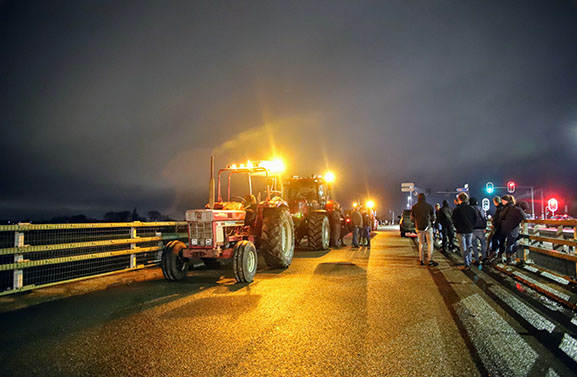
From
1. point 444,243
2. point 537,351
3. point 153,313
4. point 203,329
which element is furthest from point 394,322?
point 444,243

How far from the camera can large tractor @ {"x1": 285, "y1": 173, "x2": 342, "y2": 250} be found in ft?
40.4

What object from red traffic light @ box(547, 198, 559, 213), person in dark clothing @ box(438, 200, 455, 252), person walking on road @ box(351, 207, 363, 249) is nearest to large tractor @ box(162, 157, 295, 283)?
person walking on road @ box(351, 207, 363, 249)

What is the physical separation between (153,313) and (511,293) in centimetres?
586

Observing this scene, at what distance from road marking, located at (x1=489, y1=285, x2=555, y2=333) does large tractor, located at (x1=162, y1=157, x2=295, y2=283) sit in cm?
445

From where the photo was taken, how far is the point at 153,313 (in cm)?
476

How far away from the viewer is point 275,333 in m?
3.84

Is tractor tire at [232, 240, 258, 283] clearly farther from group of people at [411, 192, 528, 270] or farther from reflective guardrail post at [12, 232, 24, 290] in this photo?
group of people at [411, 192, 528, 270]

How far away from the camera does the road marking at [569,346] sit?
3229mm

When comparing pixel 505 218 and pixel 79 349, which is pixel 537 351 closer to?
pixel 79 349

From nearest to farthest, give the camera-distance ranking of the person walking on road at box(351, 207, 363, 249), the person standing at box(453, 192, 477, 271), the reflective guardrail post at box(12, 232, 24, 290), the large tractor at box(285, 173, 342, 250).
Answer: the reflective guardrail post at box(12, 232, 24, 290) → the person standing at box(453, 192, 477, 271) → the large tractor at box(285, 173, 342, 250) → the person walking on road at box(351, 207, 363, 249)

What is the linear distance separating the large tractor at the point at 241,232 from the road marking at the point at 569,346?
486 centimetres

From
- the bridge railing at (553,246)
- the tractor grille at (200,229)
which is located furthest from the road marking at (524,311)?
the tractor grille at (200,229)

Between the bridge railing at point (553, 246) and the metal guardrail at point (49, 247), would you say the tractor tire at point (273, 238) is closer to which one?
the metal guardrail at point (49, 247)

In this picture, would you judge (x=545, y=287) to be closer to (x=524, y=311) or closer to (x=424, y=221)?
(x=524, y=311)
